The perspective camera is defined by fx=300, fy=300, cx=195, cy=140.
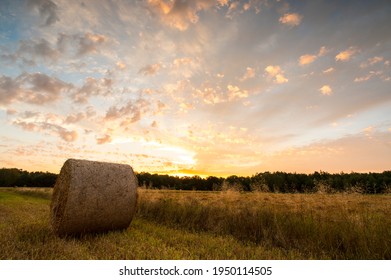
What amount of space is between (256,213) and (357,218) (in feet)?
8.65

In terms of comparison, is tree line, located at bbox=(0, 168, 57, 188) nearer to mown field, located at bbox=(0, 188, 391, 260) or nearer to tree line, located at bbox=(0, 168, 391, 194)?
tree line, located at bbox=(0, 168, 391, 194)

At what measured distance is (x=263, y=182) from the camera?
12352 millimetres

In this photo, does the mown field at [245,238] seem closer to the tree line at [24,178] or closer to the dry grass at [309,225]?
the dry grass at [309,225]

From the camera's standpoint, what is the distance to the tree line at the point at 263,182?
978cm

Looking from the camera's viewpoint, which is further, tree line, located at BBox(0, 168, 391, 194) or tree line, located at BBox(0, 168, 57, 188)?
tree line, located at BBox(0, 168, 57, 188)

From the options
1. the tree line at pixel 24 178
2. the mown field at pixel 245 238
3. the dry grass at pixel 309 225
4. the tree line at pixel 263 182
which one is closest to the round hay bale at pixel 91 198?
the mown field at pixel 245 238

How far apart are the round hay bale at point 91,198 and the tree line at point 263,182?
4.97 m

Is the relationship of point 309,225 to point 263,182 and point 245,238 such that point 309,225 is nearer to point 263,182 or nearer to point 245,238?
point 245,238

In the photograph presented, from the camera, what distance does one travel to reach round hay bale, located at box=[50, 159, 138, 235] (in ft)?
24.0

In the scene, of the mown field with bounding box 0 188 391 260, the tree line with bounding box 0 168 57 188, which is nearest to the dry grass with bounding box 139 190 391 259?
the mown field with bounding box 0 188 391 260

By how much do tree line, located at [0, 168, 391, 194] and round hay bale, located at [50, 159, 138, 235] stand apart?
4969 millimetres

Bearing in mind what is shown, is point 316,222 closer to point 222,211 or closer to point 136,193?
point 222,211
